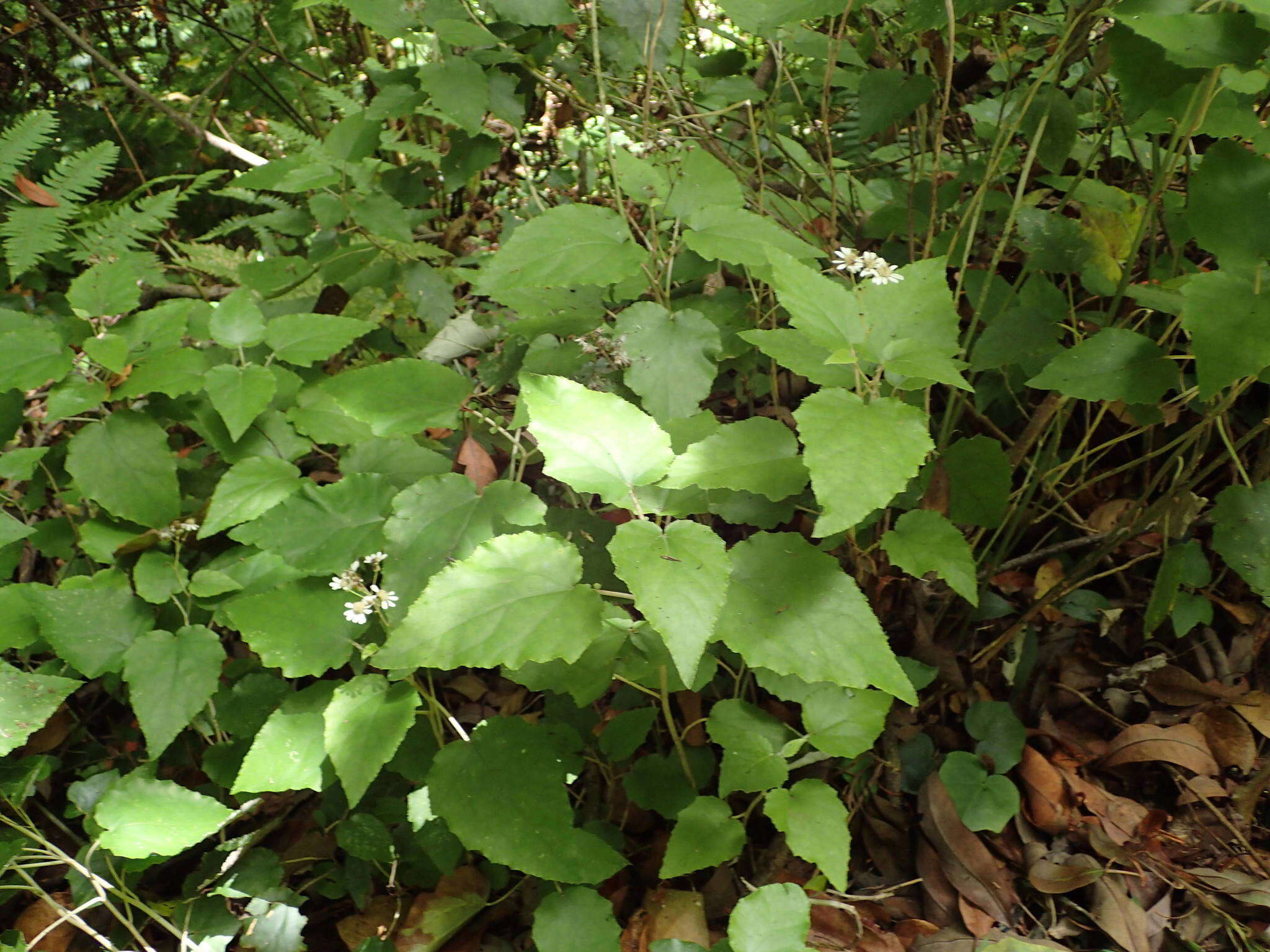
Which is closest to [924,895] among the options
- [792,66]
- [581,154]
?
[581,154]

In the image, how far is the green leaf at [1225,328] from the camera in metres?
0.90

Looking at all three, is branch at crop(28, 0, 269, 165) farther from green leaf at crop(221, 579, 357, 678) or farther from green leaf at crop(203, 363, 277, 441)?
Answer: green leaf at crop(221, 579, 357, 678)

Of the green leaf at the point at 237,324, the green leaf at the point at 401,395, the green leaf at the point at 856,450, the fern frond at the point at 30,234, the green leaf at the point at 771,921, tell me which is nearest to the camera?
the green leaf at the point at 856,450

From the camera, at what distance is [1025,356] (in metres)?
1.34

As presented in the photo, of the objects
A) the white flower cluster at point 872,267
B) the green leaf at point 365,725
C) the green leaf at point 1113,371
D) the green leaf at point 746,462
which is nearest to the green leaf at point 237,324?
the green leaf at point 365,725

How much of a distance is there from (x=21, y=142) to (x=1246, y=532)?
2810 mm

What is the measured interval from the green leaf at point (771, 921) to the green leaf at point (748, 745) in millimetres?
147

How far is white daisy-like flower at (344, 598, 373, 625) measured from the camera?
1117 mm

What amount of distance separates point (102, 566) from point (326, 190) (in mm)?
945

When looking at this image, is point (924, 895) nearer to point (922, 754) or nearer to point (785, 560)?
point (922, 754)

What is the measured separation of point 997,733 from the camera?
1.46 meters

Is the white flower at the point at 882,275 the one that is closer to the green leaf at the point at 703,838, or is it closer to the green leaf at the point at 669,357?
the green leaf at the point at 669,357

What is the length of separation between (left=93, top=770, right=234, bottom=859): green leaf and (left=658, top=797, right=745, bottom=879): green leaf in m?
0.71

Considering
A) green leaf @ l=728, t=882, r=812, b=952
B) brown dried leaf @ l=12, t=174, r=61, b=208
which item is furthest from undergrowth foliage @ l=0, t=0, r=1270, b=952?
brown dried leaf @ l=12, t=174, r=61, b=208
